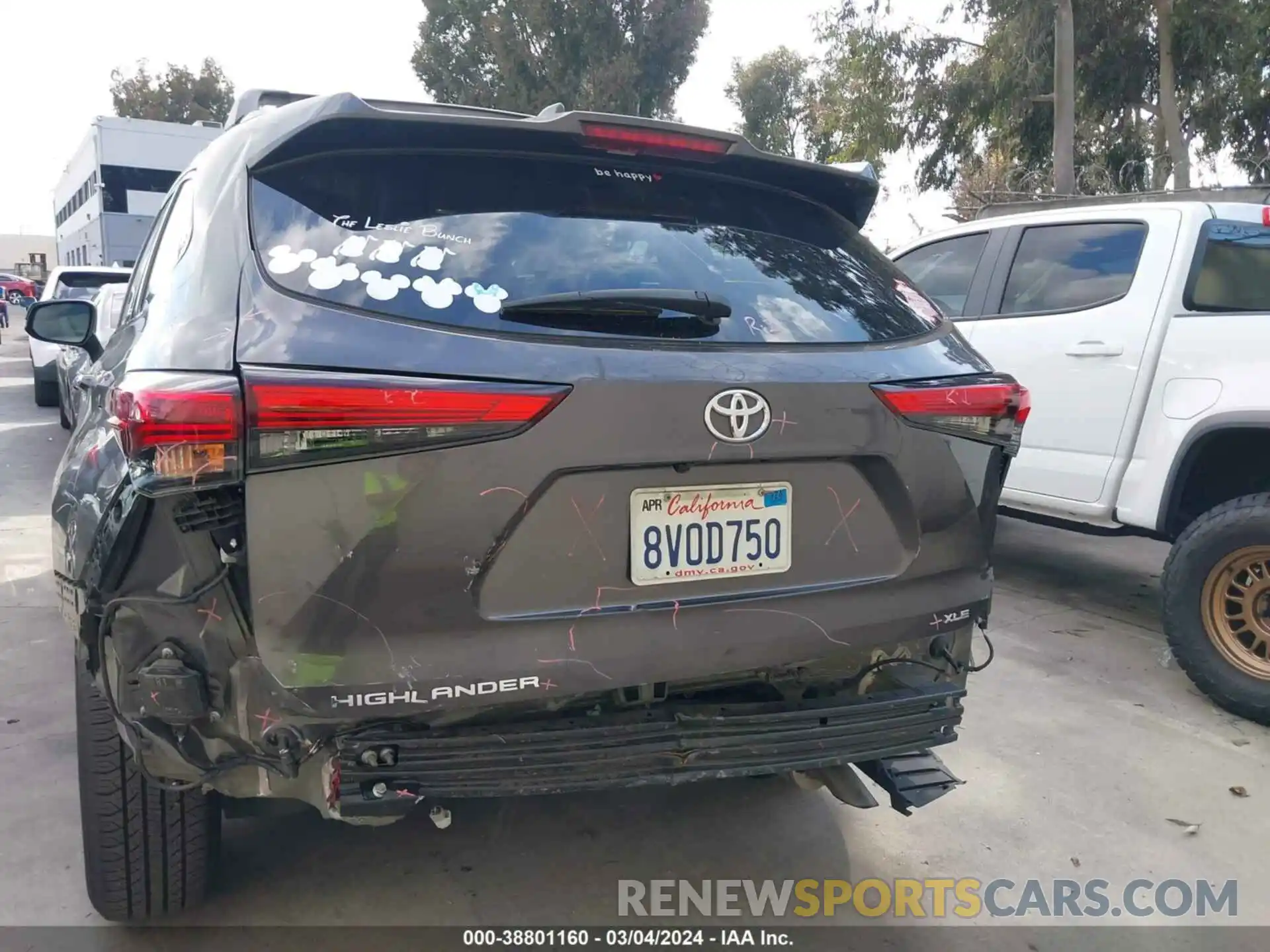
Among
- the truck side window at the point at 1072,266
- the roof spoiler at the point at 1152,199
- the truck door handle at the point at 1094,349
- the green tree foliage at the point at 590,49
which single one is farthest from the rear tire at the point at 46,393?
the green tree foliage at the point at 590,49

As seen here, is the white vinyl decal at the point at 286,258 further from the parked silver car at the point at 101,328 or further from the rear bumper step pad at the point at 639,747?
the parked silver car at the point at 101,328

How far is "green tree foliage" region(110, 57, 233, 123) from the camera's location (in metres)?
50.0

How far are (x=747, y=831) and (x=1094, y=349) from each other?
2.78 meters

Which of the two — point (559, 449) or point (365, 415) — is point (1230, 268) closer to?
point (559, 449)

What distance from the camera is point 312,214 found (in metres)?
2.00

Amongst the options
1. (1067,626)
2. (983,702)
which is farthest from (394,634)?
(1067,626)

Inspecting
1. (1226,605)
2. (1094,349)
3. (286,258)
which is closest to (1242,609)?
(1226,605)

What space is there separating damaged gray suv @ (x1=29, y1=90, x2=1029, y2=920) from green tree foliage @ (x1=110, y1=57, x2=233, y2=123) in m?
54.4

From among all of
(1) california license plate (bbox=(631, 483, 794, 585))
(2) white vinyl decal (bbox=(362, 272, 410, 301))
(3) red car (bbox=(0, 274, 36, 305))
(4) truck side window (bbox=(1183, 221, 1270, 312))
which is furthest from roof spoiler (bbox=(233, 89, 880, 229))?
(3) red car (bbox=(0, 274, 36, 305))

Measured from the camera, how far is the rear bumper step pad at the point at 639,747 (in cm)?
192

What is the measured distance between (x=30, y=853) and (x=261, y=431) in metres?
1.82

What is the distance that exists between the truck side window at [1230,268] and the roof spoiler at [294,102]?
3001 millimetres

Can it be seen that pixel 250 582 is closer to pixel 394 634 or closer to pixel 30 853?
pixel 394 634

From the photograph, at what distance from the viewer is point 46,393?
12.1 meters
